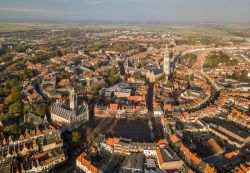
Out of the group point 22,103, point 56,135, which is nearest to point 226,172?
point 56,135

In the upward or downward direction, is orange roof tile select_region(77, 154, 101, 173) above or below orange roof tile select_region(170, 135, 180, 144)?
below

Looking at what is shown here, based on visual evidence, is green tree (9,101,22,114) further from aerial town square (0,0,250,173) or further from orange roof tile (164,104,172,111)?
orange roof tile (164,104,172,111)

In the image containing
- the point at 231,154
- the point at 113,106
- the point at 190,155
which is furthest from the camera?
the point at 113,106

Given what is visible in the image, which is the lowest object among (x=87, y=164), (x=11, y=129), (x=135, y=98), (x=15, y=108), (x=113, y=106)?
(x=87, y=164)

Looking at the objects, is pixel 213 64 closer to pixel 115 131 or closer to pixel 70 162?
pixel 115 131

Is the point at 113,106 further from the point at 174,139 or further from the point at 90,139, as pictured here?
the point at 174,139

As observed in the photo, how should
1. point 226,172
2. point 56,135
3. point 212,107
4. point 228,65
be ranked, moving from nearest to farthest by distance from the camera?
point 226,172 < point 56,135 < point 212,107 < point 228,65

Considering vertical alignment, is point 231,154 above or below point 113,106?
below

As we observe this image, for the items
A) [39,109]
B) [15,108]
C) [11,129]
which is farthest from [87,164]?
[15,108]

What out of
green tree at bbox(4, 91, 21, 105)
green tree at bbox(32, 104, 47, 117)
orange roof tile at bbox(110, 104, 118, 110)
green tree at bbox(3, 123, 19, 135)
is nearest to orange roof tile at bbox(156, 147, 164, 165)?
orange roof tile at bbox(110, 104, 118, 110)

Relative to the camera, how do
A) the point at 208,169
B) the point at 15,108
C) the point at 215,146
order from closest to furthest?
the point at 208,169, the point at 215,146, the point at 15,108

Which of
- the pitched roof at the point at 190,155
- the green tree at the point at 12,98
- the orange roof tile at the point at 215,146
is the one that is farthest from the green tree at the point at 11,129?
the orange roof tile at the point at 215,146
